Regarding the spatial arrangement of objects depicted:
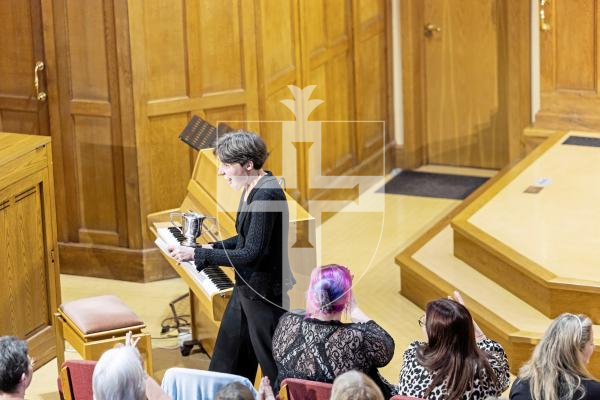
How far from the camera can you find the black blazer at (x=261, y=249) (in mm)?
5172

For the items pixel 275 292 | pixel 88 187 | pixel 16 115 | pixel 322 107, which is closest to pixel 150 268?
pixel 88 187

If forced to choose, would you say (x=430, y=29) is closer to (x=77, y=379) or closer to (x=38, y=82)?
(x=38, y=82)

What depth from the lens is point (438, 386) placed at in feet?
15.0

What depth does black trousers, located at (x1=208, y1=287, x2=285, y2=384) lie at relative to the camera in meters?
5.36

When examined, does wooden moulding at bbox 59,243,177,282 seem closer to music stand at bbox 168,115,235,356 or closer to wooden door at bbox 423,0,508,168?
music stand at bbox 168,115,235,356

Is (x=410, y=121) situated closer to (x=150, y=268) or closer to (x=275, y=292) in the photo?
(x=150, y=268)

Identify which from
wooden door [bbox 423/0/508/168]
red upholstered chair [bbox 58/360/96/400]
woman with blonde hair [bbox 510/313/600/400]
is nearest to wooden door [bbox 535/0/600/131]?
wooden door [bbox 423/0/508/168]

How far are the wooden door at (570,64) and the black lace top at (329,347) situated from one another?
14.4ft

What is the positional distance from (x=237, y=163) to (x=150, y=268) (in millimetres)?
2715

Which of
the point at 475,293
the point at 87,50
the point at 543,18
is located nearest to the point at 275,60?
the point at 87,50

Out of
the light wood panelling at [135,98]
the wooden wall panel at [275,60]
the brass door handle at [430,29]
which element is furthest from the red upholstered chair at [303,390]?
the brass door handle at [430,29]

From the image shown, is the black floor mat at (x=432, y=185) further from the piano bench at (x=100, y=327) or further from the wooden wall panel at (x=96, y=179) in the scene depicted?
the piano bench at (x=100, y=327)

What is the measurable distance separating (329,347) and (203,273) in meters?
1.37

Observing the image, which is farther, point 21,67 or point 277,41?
point 277,41
